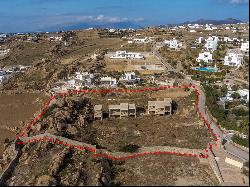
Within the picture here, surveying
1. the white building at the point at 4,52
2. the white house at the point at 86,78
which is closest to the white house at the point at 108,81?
the white house at the point at 86,78

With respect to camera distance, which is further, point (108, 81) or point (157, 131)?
point (108, 81)

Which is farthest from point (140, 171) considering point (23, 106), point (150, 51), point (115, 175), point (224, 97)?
point (150, 51)

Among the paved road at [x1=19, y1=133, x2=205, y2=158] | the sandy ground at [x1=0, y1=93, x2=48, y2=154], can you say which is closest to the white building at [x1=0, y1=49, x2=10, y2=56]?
the sandy ground at [x1=0, y1=93, x2=48, y2=154]

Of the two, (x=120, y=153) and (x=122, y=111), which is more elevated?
(x=122, y=111)

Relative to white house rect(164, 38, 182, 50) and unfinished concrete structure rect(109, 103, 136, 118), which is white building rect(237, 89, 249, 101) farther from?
white house rect(164, 38, 182, 50)

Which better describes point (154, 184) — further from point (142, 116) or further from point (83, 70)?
point (83, 70)

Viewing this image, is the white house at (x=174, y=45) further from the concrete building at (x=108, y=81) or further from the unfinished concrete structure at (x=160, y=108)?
the unfinished concrete structure at (x=160, y=108)

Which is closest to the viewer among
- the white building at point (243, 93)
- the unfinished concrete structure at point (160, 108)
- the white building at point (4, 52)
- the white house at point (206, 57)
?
the white building at point (243, 93)

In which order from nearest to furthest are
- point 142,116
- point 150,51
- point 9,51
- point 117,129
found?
point 117,129 → point 142,116 → point 150,51 → point 9,51

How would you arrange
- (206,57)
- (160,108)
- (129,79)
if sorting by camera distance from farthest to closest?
Answer: (206,57) → (129,79) → (160,108)

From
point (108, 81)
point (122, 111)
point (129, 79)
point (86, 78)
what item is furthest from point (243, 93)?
point (86, 78)

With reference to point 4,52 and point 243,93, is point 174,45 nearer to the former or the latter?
point 243,93
